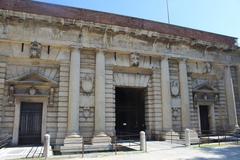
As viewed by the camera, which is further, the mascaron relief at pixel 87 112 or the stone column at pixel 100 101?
the mascaron relief at pixel 87 112

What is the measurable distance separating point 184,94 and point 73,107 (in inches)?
330

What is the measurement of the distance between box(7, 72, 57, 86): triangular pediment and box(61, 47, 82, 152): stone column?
4.03ft

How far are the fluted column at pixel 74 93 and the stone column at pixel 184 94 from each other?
7.88m

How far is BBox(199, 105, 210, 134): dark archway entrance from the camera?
61.0ft

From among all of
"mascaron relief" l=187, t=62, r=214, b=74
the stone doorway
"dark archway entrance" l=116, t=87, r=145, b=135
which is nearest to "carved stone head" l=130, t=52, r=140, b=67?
"dark archway entrance" l=116, t=87, r=145, b=135

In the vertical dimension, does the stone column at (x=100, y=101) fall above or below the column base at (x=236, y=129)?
above

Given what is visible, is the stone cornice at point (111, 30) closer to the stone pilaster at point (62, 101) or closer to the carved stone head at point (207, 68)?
the carved stone head at point (207, 68)

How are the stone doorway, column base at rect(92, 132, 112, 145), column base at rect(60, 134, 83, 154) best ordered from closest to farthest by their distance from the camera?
1. column base at rect(60, 134, 83, 154)
2. the stone doorway
3. column base at rect(92, 132, 112, 145)

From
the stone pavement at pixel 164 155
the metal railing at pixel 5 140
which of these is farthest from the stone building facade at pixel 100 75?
the stone pavement at pixel 164 155

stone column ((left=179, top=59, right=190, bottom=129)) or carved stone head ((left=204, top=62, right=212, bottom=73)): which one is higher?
carved stone head ((left=204, top=62, right=212, bottom=73))

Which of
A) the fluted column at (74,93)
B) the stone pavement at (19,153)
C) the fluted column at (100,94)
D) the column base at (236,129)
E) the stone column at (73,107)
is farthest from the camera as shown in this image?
the column base at (236,129)

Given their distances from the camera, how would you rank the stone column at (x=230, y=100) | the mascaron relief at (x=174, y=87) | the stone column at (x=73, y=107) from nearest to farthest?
the stone column at (x=73, y=107) → the mascaron relief at (x=174, y=87) → the stone column at (x=230, y=100)

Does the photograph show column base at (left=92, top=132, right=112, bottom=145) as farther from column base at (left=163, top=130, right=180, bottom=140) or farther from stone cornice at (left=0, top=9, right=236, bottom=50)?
stone cornice at (left=0, top=9, right=236, bottom=50)

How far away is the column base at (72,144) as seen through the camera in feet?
41.9
